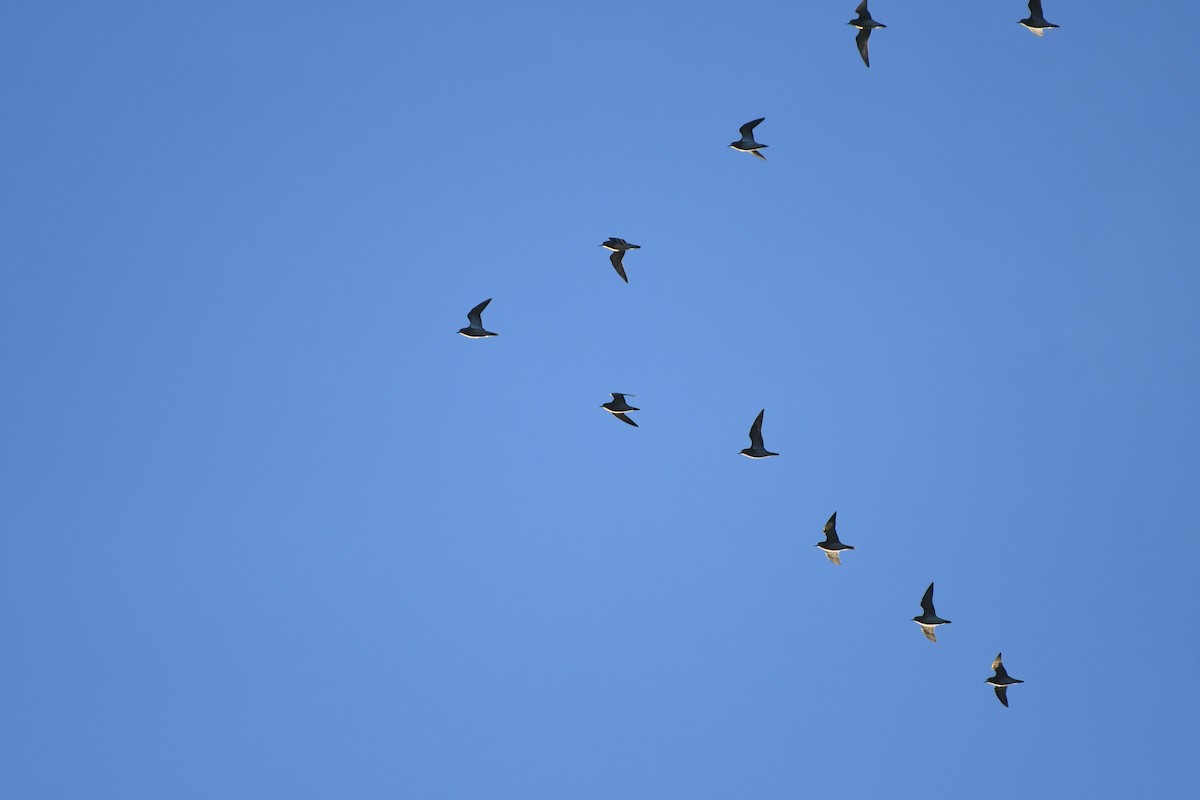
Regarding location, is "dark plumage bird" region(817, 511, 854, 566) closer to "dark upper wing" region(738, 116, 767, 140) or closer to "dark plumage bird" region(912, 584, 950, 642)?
"dark plumage bird" region(912, 584, 950, 642)

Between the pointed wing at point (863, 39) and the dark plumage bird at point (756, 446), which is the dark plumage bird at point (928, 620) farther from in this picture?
the pointed wing at point (863, 39)

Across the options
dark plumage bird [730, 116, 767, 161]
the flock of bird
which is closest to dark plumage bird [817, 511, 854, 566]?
the flock of bird

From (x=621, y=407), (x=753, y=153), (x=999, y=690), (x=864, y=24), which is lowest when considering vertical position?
(x=999, y=690)

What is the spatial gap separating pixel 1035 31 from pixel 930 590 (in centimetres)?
2334

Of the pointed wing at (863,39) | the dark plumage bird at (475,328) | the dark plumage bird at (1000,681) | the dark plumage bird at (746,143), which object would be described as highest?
the pointed wing at (863,39)

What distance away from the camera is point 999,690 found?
53188 millimetres

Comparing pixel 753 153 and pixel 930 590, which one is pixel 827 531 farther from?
pixel 753 153

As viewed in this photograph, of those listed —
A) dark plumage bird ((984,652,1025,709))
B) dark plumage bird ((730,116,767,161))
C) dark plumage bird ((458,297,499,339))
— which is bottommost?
dark plumage bird ((984,652,1025,709))

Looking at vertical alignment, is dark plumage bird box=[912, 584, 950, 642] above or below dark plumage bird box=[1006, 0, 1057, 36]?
below

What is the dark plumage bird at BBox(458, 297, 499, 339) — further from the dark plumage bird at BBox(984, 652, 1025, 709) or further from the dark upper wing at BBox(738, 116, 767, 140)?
the dark plumage bird at BBox(984, 652, 1025, 709)

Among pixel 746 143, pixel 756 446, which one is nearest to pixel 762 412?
pixel 756 446

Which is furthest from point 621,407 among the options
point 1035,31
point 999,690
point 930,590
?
point 1035,31

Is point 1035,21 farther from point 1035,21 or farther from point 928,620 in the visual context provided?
point 928,620

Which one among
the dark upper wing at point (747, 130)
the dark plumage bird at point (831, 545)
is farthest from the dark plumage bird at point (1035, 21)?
the dark plumage bird at point (831, 545)
